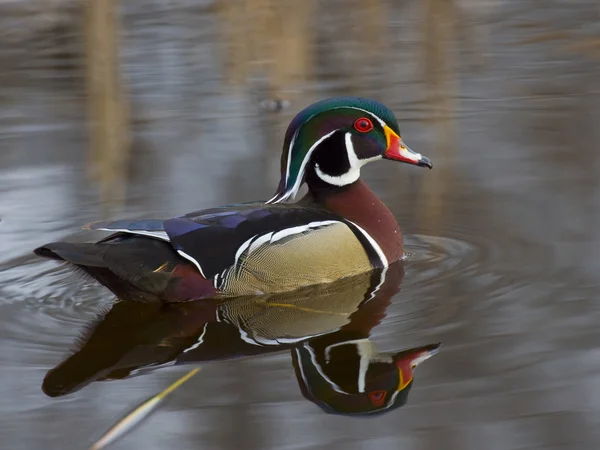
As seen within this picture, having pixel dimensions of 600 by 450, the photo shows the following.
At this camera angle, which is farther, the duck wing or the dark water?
the duck wing

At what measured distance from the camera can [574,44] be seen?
1108 centimetres

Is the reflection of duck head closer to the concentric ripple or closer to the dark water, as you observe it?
the dark water

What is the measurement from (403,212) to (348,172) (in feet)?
2.48

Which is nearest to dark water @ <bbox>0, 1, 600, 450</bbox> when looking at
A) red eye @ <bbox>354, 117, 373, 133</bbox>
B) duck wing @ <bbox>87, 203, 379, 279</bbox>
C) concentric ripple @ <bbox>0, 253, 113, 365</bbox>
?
concentric ripple @ <bbox>0, 253, 113, 365</bbox>

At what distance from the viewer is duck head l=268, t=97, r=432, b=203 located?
6371 millimetres

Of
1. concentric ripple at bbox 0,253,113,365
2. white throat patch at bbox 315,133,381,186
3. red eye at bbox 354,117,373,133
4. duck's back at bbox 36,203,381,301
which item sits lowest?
concentric ripple at bbox 0,253,113,365

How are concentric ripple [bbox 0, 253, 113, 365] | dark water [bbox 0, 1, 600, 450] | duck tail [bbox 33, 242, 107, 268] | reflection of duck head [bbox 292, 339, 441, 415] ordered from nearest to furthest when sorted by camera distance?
dark water [bbox 0, 1, 600, 450], reflection of duck head [bbox 292, 339, 441, 415], concentric ripple [bbox 0, 253, 113, 365], duck tail [bbox 33, 242, 107, 268]

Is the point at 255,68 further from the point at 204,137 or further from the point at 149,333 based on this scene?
the point at 149,333

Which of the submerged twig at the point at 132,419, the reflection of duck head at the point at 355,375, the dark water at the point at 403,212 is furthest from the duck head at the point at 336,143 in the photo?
the submerged twig at the point at 132,419

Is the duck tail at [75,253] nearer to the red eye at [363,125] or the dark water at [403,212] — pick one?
the dark water at [403,212]

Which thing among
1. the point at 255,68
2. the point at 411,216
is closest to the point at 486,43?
the point at 255,68

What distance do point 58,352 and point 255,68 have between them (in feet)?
20.9

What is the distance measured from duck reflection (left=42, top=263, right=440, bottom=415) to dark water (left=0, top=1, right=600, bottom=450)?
0.28 ft

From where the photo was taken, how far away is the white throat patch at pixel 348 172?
21.3 ft
